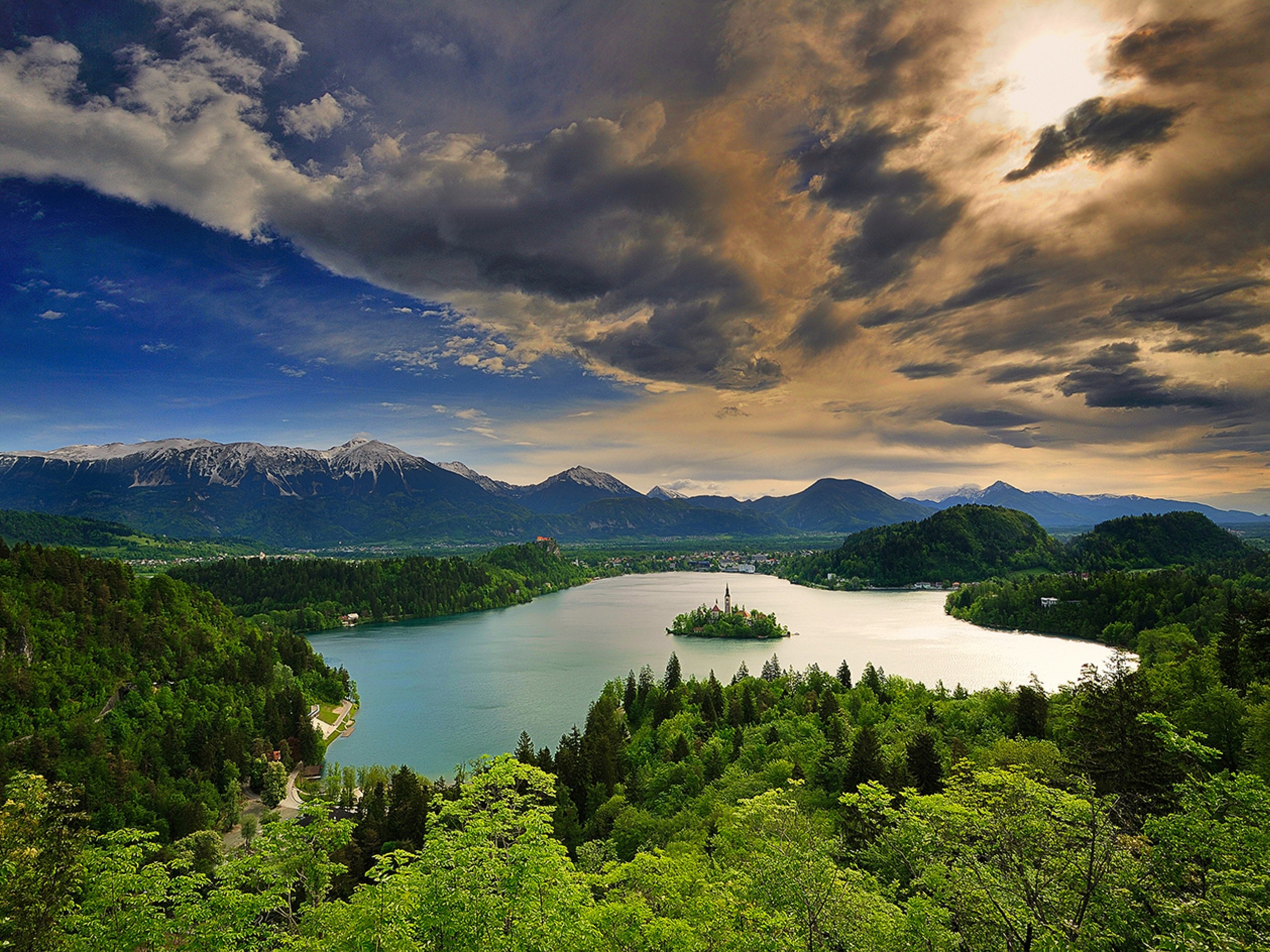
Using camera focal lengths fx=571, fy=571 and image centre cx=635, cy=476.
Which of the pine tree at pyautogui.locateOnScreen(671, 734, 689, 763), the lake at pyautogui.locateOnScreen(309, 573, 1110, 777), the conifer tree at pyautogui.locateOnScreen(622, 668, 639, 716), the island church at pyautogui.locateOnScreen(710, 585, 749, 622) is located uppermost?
the pine tree at pyautogui.locateOnScreen(671, 734, 689, 763)

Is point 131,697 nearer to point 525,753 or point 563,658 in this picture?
point 525,753

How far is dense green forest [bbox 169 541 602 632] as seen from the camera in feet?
321

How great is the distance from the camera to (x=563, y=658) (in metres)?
69.6

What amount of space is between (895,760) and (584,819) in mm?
16026

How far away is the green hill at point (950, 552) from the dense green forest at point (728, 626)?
204 feet

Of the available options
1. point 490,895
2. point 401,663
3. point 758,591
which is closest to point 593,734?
point 490,895

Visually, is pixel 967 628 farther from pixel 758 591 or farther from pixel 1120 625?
pixel 758 591

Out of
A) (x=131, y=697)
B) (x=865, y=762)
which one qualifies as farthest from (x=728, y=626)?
(x=131, y=697)

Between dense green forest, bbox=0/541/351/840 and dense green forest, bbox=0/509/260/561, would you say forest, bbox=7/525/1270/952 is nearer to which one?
dense green forest, bbox=0/541/351/840

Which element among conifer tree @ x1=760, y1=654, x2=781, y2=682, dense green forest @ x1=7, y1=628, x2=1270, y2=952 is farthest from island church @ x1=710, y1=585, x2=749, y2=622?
dense green forest @ x1=7, y1=628, x2=1270, y2=952

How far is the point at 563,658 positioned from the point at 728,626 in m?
27.1

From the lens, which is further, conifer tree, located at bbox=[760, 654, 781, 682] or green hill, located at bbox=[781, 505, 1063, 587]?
green hill, located at bbox=[781, 505, 1063, 587]

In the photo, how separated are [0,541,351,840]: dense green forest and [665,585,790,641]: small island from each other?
5275 cm

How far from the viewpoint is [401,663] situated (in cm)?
6944
